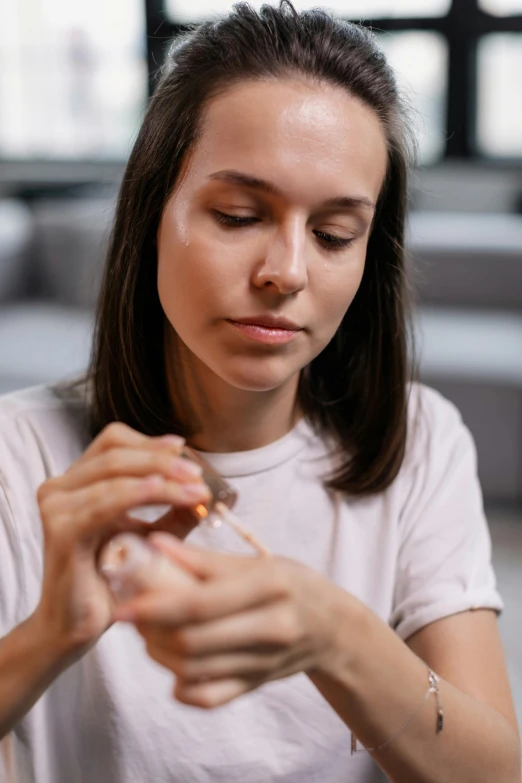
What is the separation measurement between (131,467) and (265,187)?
328 mm

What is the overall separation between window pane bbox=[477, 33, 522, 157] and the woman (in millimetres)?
3218

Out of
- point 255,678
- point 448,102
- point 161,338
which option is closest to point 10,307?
point 448,102

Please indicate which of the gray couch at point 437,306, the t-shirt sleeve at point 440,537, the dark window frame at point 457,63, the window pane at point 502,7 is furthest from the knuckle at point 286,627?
the window pane at point 502,7

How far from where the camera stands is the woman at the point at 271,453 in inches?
27.5

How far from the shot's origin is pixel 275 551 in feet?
3.29

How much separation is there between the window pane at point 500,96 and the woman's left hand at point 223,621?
149 inches

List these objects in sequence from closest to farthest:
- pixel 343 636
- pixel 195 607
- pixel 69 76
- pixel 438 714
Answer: pixel 195 607 < pixel 343 636 < pixel 438 714 < pixel 69 76

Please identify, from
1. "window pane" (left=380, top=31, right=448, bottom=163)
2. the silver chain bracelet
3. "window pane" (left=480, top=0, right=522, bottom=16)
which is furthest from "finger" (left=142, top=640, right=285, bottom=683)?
"window pane" (left=480, top=0, right=522, bottom=16)

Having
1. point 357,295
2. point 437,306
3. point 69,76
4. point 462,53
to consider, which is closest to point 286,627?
point 357,295

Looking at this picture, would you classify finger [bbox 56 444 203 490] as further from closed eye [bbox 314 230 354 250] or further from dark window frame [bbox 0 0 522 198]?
dark window frame [bbox 0 0 522 198]

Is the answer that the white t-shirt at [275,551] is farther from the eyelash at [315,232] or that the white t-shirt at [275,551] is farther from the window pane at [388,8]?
the window pane at [388,8]

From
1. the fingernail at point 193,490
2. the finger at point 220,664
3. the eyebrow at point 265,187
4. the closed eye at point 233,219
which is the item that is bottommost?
the finger at point 220,664

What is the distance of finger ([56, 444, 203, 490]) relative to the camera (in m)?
0.60

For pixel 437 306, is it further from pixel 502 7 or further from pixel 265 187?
pixel 265 187
